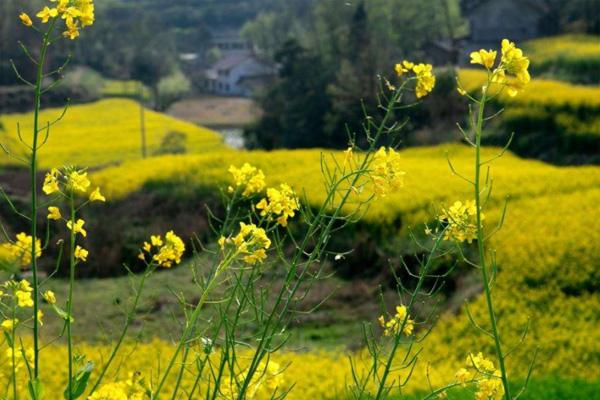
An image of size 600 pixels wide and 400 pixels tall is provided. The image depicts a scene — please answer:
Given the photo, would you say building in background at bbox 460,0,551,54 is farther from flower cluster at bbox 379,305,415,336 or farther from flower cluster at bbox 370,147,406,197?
flower cluster at bbox 370,147,406,197

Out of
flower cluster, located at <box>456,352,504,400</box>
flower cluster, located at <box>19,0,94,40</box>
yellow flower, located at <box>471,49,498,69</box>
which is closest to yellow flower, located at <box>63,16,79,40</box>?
flower cluster, located at <box>19,0,94,40</box>

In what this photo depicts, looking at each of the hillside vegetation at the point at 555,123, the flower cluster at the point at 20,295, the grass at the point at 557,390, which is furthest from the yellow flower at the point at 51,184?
the hillside vegetation at the point at 555,123

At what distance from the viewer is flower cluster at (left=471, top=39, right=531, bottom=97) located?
2.08 m

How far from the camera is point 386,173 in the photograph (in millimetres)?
2406

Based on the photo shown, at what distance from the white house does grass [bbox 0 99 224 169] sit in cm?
1136

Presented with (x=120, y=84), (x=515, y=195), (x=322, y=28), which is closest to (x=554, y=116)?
(x=515, y=195)

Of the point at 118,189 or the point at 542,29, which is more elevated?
the point at 542,29

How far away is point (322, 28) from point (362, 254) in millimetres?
20525

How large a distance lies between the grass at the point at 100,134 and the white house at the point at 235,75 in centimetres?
1136

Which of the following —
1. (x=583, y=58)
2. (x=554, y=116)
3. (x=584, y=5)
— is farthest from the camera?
(x=584, y=5)

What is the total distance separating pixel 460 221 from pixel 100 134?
30960 mm

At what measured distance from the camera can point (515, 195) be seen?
41.5ft

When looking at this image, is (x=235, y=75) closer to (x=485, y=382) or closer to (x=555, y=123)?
(x=555, y=123)

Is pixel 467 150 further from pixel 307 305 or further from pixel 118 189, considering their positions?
pixel 307 305
